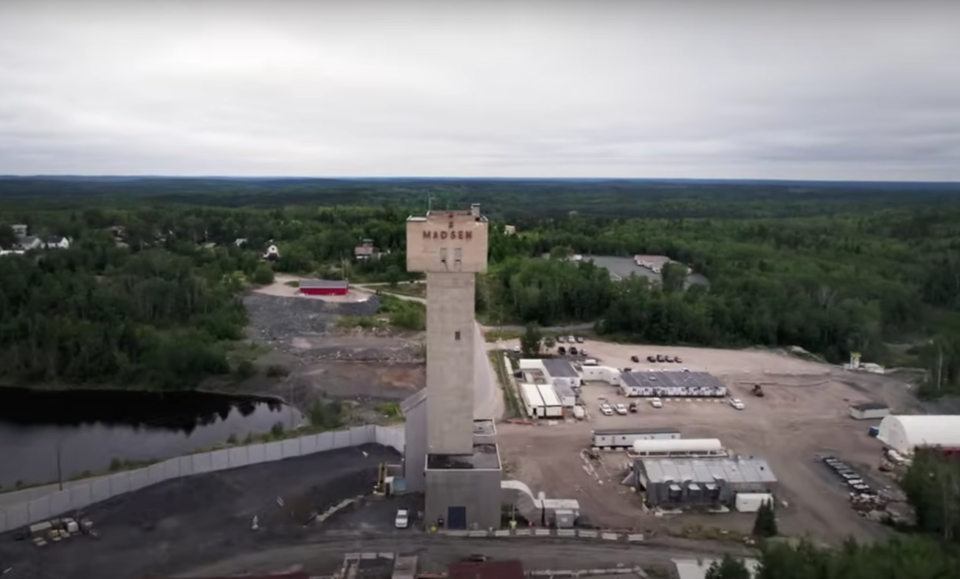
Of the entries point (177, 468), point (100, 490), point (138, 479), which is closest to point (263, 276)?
point (177, 468)

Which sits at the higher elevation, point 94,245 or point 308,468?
point 94,245

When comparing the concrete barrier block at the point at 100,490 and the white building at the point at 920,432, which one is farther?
the white building at the point at 920,432

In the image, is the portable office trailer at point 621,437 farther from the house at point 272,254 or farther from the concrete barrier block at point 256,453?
the house at point 272,254

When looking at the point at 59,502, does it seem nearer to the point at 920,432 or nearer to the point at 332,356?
the point at 332,356

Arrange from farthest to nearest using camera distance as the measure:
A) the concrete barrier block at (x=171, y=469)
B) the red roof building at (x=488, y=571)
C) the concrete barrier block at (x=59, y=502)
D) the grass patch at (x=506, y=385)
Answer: the grass patch at (x=506, y=385), the concrete barrier block at (x=171, y=469), the concrete barrier block at (x=59, y=502), the red roof building at (x=488, y=571)

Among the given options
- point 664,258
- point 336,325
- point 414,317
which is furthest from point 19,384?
point 664,258

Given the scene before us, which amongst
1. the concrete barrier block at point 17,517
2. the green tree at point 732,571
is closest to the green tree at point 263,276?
the concrete barrier block at point 17,517

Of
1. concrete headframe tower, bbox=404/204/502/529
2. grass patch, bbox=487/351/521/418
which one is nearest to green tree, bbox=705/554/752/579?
concrete headframe tower, bbox=404/204/502/529

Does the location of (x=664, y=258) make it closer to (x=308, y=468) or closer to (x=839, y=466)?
(x=839, y=466)
